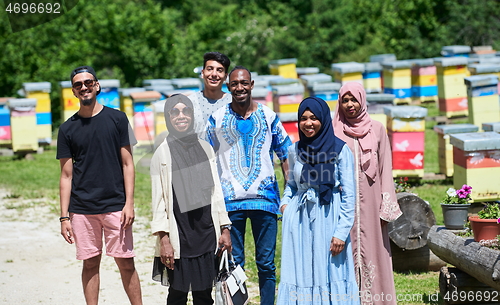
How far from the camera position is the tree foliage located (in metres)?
21.7

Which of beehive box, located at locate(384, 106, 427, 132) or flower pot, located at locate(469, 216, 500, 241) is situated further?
beehive box, located at locate(384, 106, 427, 132)

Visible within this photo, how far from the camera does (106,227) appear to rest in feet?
16.0

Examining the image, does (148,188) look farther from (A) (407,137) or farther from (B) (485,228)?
(B) (485,228)

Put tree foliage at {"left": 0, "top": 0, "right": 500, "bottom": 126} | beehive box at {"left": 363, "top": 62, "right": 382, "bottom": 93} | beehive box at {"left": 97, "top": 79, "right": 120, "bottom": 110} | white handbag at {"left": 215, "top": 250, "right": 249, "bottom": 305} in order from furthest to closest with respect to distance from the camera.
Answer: tree foliage at {"left": 0, "top": 0, "right": 500, "bottom": 126}, beehive box at {"left": 363, "top": 62, "right": 382, "bottom": 93}, beehive box at {"left": 97, "top": 79, "right": 120, "bottom": 110}, white handbag at {"left": 215, "top": 250, "right": 249, "bottom": 305}

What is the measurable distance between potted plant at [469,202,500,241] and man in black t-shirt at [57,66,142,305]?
107 inches

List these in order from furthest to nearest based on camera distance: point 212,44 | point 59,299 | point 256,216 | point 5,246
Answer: point 212,44, point 5,246, point 59,299, point 256,216

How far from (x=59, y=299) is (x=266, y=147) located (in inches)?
107

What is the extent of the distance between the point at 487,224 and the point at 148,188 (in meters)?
7.74

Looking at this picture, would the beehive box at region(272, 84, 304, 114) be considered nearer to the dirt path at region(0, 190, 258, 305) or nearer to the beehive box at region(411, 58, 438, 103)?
the dirt path at region(0, 190, 258, 305)

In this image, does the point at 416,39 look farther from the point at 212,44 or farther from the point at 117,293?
the point at 117,293

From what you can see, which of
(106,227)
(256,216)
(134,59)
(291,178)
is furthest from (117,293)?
(134,59)

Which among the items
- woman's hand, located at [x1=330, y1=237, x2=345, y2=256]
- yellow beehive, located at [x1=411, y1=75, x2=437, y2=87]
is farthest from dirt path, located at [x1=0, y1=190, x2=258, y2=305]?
yellow beehive, located at [x1=411, y1=75, x2=437, y2=87]

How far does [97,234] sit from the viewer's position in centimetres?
488

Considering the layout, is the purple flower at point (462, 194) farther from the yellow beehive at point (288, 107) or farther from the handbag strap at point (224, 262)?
the yellow beehive at point (288, 107)
